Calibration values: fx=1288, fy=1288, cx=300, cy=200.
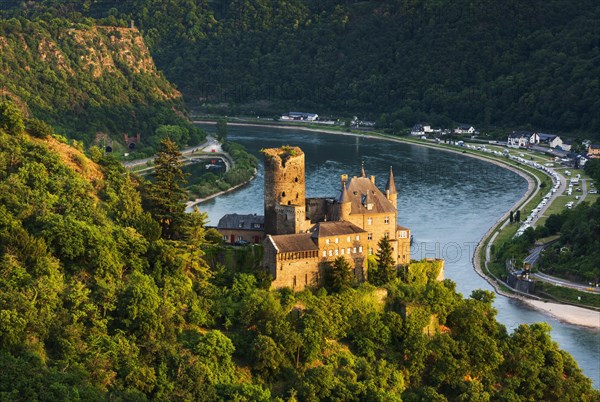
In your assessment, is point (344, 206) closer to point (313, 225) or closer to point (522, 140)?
point (313, 225)

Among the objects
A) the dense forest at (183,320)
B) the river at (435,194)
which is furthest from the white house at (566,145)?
the dense forest at (183,320)

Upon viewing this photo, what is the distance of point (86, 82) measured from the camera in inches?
4707

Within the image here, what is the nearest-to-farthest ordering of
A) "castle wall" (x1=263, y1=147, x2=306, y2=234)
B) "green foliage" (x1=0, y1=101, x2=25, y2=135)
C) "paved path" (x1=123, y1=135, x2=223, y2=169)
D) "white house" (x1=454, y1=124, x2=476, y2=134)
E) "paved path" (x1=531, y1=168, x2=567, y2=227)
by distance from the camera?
"castle wall" (x1=263, y1=147, x2=306, y2=234)
"green foliage" (x1=0, y1=101, x2=25, y2=135)
"paved path" (x1=531, y1=168, x2=567, y2=227)
"paved path" (x1=123, y1=135, x2=223, y2=169)
"white house" (x1=454, y1=124, x2=476, y2=134)

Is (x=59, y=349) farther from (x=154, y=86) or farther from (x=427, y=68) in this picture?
(x=427, y=68)

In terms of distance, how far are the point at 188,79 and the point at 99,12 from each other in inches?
667

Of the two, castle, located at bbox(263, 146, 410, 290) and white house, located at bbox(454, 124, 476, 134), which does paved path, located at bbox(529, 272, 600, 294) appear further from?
white house, located at bbox(454, 124, 476, 134)

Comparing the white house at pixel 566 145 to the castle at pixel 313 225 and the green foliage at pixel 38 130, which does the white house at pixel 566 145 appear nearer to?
the castle at pixel 313 225

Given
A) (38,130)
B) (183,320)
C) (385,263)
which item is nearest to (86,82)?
(38,130)

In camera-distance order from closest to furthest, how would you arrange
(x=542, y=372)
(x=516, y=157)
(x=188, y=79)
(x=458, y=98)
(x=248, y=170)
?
(x=542, y=372) → (x=248, y=170) → (x=516, y=157) → (x=458, y=98) → (x=188, y=79)

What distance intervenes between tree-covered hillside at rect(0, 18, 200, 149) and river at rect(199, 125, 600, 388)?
10759mm

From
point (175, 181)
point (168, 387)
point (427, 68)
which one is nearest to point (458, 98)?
point (427, 68)

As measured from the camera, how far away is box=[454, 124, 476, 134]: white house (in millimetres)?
138125

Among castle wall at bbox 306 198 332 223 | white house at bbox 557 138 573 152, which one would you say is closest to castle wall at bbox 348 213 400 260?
castle wall at bbox 306 198 332 223

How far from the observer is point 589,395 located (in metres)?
52.4
